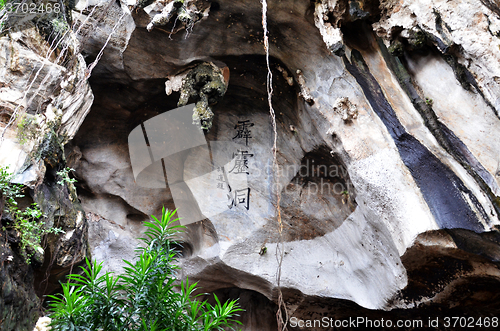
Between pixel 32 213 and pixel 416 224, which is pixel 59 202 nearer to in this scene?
pixel 32 213

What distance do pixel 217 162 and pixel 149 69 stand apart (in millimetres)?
1454

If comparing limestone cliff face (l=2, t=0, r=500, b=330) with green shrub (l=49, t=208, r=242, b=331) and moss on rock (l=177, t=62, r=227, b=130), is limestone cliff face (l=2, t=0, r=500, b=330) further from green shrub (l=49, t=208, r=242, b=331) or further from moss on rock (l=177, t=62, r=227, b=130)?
green shrub (l=49, t=208, r=242, b=331)

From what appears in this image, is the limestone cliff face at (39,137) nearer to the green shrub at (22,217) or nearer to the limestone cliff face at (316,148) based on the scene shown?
the green shrub at (22,217)

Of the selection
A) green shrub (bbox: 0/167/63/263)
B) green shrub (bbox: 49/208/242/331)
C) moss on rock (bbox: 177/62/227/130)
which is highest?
moss on rock (bbox: 177/62/227/130)

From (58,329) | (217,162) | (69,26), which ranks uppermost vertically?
(69,26)

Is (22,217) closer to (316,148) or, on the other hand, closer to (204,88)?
(204,88)

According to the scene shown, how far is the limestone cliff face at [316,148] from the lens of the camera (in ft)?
9.45

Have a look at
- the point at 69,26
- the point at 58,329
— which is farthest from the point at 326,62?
the point at 58,329

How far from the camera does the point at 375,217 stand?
10.9 feet

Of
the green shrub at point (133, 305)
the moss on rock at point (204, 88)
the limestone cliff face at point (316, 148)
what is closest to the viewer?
the green shrub at point (133, 305)

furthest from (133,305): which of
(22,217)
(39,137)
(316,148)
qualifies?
(316,148)

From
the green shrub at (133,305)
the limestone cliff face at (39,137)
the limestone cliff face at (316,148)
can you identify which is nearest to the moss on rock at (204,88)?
the limestone cliff face at (316,148)

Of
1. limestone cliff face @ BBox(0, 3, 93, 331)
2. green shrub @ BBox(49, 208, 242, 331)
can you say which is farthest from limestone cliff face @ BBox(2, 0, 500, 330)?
green shrub @ BBox(49, 208, 242, 331)

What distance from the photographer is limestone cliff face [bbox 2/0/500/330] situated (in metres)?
2.88
